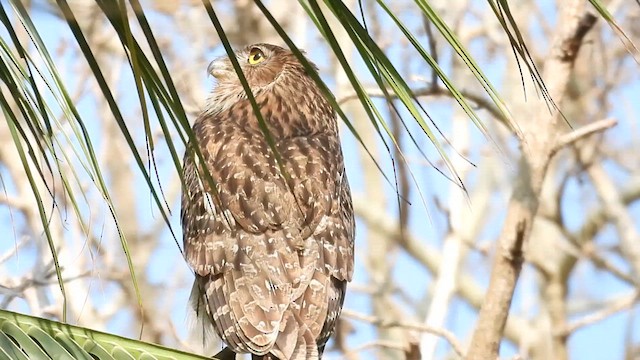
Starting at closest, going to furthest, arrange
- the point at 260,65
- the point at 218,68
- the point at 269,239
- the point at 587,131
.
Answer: the point at 587,131 → the point at 269,239 → the point at 218,68 → the point at 260,65

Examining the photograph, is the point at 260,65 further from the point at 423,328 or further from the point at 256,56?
the point at 423,328

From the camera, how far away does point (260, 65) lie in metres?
6.48

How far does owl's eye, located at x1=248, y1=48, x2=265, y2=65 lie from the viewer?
257 inches

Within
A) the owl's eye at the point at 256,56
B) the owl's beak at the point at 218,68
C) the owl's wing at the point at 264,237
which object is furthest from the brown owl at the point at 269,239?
the owl's eye at the point at 256,56

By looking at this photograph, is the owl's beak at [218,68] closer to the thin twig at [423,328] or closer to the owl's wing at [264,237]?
the owl's wing at [264,237]


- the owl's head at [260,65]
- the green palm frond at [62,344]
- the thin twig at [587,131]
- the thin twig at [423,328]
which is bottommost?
the green palm frond at [62,344]

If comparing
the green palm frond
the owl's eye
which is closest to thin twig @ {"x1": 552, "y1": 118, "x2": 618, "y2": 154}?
the owl's eye

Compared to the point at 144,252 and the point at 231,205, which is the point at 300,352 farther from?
the point at 144,252

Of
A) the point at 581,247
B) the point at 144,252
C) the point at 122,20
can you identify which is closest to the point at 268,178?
the point at 122,20

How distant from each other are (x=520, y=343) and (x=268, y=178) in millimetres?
6429

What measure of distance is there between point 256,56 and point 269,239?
82.6 inches

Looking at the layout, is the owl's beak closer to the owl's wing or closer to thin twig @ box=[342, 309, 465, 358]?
the owl's wing

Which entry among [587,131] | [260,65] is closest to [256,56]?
[260,65]

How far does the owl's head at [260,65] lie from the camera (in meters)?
6.18
